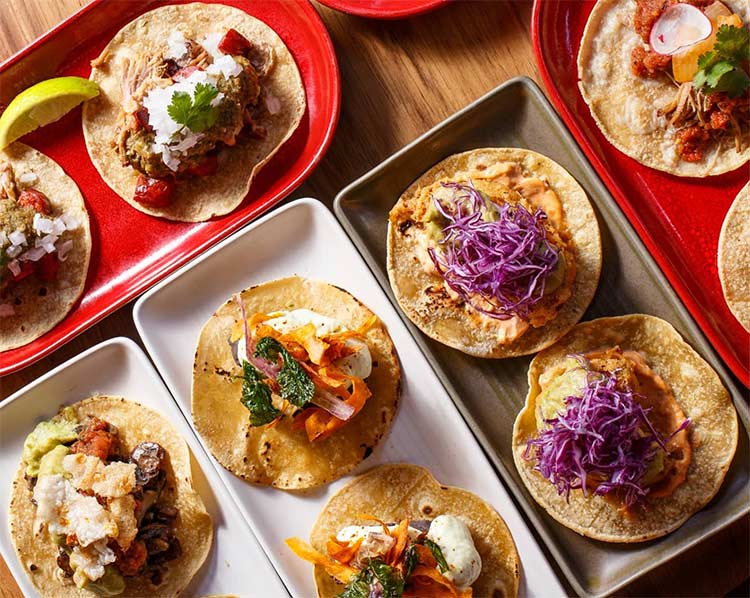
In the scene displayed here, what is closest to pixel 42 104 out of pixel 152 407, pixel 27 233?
pixel 27 233

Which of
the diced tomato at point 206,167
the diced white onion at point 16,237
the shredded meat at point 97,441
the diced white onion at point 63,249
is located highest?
the diced white onion at point 16,237

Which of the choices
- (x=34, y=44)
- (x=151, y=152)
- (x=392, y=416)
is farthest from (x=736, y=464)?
(x=34, y=44)

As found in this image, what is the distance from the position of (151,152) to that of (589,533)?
2.59 meters

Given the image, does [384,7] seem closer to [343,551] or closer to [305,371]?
[305,371]

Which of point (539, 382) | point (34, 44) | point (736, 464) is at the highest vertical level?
point (34, 44)

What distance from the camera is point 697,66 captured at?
3.73 metres

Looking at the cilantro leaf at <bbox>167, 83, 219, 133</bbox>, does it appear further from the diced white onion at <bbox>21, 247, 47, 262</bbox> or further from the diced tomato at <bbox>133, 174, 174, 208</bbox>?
the diced white onion at <bbox>21, 247, 47, 262</bbox>

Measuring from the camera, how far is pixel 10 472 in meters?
4.11

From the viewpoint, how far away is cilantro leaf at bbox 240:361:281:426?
371 centimetres

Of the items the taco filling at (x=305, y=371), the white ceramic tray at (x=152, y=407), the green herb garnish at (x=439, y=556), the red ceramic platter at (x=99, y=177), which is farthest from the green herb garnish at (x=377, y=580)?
the red ceramic platter at (x=99, y=177)

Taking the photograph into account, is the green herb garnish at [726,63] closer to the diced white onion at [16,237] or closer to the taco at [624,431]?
the taco at [624,431]

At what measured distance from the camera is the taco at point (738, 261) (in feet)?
12.3

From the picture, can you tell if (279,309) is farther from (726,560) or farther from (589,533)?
(726,560)

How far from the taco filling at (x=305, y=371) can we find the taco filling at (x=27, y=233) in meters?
1.00
